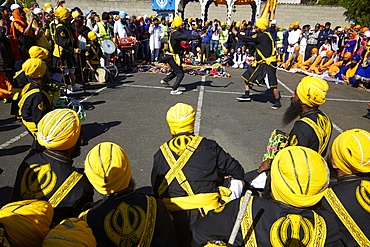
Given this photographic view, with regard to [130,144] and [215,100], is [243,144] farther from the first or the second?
[215,100]

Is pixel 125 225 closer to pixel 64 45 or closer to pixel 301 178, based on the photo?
pixel 301 178

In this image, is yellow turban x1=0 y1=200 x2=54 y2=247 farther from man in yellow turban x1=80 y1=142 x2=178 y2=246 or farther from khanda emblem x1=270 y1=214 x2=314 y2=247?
khanda emblem x1=270 y1=214 x2=314 y2=247

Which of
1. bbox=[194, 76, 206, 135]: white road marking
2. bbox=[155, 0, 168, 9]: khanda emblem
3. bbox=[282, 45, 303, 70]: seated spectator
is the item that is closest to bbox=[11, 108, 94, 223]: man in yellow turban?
bbox=[194, 76, 206, 135]: white road marking

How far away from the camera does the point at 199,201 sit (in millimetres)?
2533

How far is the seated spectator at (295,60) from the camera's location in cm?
1404

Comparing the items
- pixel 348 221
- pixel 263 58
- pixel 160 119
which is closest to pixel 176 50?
pixel 263 58

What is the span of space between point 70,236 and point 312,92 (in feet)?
10.2

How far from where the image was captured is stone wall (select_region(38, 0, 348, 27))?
2380cm

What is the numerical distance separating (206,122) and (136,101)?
235cm

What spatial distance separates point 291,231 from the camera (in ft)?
5.61

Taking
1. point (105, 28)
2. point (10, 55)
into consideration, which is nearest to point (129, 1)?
point (105, 28)

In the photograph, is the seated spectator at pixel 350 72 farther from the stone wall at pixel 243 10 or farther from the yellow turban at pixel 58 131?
the stone wall at pixel 243 10

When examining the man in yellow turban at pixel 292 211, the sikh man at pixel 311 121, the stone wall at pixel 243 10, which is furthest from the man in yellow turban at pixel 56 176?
the stone wall at pixel 243 10

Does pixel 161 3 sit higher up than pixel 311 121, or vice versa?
pixel 161 3
